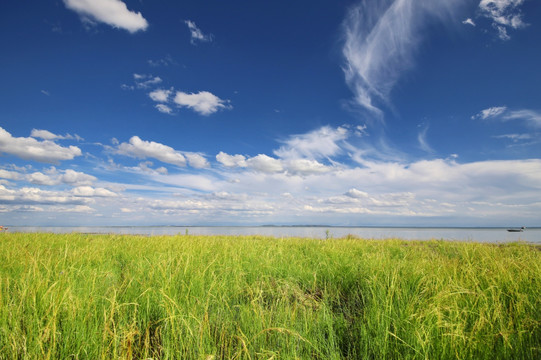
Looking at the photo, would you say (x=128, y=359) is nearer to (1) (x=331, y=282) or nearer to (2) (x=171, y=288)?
(2) (x=171, y=288)

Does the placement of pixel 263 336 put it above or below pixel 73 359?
above

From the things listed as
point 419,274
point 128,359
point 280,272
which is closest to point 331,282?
point 280,272

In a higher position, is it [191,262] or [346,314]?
[191,262]

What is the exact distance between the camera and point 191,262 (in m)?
4.79

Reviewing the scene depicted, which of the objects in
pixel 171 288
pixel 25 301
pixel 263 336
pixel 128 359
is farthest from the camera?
pixel 171 288

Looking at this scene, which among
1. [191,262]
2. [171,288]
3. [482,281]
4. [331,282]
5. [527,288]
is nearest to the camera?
[171,288]

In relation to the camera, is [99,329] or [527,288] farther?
[527,288]

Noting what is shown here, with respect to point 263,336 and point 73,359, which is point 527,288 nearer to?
point 263,336

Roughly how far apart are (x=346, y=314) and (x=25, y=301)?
3.58 metres

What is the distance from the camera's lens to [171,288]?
3207 mm

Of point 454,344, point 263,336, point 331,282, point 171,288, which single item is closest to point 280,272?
point 331,282

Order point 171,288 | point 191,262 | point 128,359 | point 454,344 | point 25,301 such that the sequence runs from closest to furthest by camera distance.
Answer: point 128,359 → point 454,344 → point 25,301 → point 171,288 → point 191,262

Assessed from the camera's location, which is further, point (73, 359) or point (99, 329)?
A: point (99, 329)

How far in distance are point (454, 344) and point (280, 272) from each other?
9.11 ft
